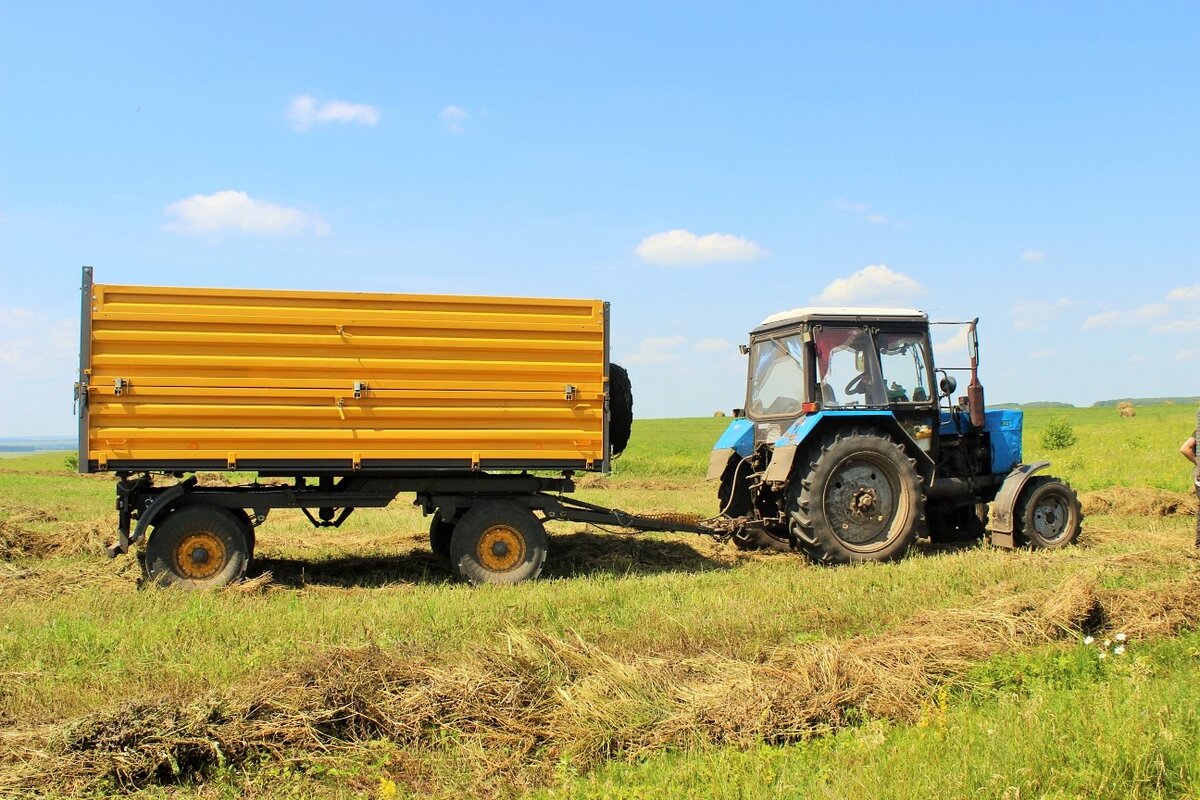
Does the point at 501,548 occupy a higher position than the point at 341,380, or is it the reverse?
the point at 341,380

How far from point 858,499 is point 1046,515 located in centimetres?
203

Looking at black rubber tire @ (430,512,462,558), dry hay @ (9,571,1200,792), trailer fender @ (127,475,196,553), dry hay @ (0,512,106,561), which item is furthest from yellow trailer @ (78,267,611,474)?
dry hay @ (9,571,1200,792)

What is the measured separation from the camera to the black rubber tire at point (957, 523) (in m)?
9.70

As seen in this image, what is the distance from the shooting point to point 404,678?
471 centimetres

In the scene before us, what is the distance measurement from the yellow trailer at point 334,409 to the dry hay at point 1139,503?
758cm

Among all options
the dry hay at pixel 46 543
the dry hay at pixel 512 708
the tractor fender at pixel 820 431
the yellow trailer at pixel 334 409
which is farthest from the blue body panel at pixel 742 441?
the dry hay at pixel 46 543

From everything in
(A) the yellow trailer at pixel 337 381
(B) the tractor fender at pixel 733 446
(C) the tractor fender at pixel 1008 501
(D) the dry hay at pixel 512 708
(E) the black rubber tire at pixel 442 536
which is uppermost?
(A) the yellow trailer at pixel 337 381

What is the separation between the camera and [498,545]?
26.7 ft

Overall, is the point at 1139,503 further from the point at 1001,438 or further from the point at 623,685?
the point at 623,685

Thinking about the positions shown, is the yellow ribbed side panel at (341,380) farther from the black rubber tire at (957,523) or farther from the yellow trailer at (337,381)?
the black rubber tire at (957,523)

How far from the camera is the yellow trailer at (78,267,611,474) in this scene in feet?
24.5

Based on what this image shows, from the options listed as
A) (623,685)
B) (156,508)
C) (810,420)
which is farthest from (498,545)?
(623,685)

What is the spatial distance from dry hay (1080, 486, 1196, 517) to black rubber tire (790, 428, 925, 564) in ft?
16.2

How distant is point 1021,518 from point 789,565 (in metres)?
2.32
